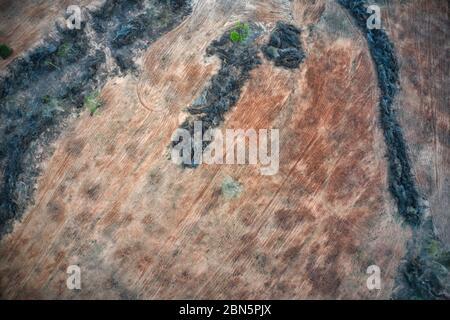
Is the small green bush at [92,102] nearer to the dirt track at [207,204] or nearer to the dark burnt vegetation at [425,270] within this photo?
the dirt track at [207,204]

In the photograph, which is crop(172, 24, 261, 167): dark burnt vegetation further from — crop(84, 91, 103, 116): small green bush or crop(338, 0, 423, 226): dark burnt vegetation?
crop(338, 0, 423, 226): dark burnt vegetation

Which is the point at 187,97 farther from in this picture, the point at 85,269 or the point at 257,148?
the point at 85,269

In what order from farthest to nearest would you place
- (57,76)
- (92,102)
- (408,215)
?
1. (57,76)
2. (408,215)
3. (92,102)

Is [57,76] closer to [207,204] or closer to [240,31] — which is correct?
[240,31]

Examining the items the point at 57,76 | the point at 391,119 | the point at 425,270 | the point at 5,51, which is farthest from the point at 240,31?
the point at 425,270

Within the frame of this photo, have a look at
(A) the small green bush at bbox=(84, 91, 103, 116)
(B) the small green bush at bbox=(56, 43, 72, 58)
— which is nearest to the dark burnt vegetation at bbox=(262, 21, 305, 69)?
(A) the small green bush at bbox=(84, 91, 103, 116)

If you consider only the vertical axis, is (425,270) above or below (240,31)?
below

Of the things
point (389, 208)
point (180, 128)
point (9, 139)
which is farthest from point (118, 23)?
point (389, 208)
